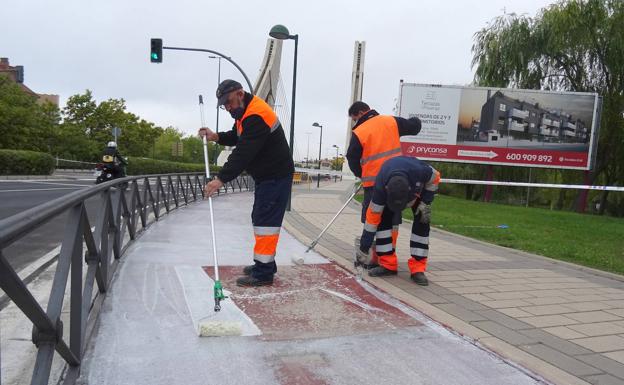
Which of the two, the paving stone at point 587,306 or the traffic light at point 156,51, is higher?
the traffic light at point 156,51

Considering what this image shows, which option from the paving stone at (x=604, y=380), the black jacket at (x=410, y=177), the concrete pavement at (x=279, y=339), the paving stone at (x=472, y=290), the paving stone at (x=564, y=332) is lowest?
the concrete pavement at (x=279, y=339)

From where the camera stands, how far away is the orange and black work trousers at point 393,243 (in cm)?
481

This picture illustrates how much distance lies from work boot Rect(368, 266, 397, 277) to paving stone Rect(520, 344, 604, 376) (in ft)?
6.21

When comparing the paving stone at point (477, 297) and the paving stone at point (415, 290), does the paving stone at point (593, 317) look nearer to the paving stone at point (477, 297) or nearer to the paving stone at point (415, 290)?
the paving stone at point (477, 297)

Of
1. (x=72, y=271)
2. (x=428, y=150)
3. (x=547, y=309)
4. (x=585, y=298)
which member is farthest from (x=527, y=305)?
(x=428, y=150)

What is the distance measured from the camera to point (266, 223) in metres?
4.35

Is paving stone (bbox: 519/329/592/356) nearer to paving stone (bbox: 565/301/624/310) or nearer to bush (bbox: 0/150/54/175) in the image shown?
paving stone (bbox: 565/301/624/310)

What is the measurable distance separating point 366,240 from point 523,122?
18.9m

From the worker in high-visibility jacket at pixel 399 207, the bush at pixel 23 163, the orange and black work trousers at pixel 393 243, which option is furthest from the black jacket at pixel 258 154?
the bush at pixel 23 163

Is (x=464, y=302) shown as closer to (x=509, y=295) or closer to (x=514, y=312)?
(x=514, y=312)

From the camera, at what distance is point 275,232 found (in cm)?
438

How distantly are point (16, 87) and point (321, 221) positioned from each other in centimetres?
3159

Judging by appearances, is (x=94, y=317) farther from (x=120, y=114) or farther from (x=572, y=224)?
(x=120, y=114)

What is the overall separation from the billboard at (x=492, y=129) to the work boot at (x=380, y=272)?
54.2 feet
